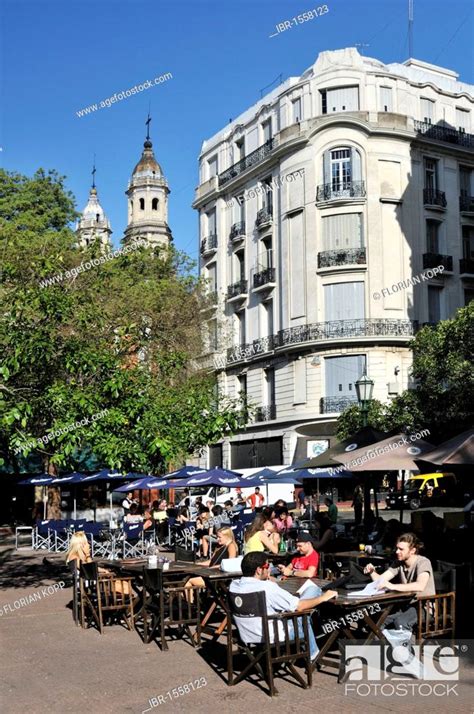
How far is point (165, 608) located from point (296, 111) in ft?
120

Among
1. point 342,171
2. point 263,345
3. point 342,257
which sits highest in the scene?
point 342,171

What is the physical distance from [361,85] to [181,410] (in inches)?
1033

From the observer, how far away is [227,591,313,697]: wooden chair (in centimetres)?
758

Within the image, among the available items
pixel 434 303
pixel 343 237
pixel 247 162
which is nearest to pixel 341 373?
pixel 434 303

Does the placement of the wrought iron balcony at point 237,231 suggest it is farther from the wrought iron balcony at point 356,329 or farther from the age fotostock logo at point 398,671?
the age fotostock logo at point 398,671

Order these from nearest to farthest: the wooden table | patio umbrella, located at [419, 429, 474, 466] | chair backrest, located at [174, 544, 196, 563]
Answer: the wooden table < patio umbrella, located at [419, 429, 474, 466] < chair backrest, located at [174, 544, 196, 563]

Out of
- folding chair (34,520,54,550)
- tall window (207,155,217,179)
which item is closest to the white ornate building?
tall window (207,155,217,179)

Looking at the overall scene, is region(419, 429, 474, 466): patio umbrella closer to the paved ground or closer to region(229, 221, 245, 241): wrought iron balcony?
the paved ground

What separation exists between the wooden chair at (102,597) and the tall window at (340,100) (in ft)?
113

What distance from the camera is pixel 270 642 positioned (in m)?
7.69

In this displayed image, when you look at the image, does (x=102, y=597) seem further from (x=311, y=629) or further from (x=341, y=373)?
(x=341, y=373)

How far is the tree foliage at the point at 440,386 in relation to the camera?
96.8 feet

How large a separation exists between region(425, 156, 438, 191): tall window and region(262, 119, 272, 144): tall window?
853 centimetres

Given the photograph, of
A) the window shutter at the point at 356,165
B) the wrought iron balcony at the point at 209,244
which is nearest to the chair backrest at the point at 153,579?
the window shutter at the point at 356,165
